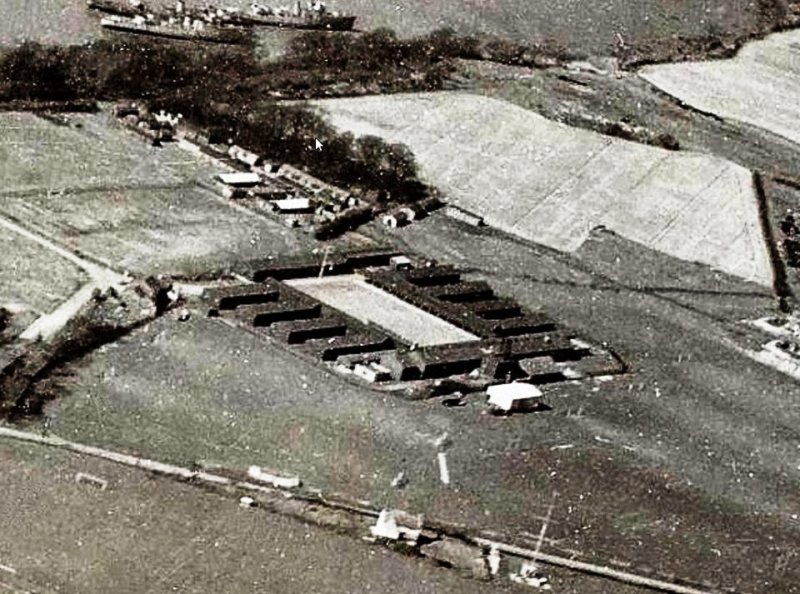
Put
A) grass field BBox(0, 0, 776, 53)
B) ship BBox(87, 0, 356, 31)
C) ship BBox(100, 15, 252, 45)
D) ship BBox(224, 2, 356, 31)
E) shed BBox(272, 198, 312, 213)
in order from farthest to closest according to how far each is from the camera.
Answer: ship BBox(224, 2, 356, 31)
ship BBox(87, 0, 356, 31)
grass field BBox(0, 0, 776, 53)
ship BBox(100, 15, 252, 45)
shed BBox(272, 198, 312, 213)

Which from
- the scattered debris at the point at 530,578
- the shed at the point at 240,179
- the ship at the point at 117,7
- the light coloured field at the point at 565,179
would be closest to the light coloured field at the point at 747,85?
the light coloured field at the point at 565,179

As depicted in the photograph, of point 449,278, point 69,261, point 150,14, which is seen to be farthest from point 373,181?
point 150,14

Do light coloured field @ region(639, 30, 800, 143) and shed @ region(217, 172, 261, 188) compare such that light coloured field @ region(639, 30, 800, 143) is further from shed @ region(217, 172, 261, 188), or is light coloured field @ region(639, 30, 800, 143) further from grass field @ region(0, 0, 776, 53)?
shed @ region(217, 172, 261, 188)

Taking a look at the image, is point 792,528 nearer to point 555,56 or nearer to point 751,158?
point 751,158

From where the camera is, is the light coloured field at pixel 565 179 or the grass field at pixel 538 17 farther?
the grass field at pixel 538 17

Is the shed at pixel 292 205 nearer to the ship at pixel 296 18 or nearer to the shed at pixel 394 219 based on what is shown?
the shed at pixel 394 219

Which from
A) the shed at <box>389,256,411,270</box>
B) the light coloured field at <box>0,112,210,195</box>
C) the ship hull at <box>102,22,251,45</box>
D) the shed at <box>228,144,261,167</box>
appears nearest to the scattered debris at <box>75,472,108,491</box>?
the shed at <box>389,256,411,270</box>
